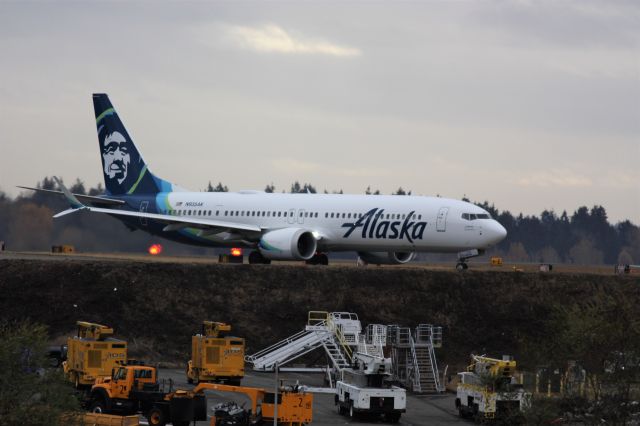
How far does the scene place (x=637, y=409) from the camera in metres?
40.2

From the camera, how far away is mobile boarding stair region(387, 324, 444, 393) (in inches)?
2272

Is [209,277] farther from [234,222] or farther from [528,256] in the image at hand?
[528,256]

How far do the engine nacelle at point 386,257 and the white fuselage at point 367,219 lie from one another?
309cm

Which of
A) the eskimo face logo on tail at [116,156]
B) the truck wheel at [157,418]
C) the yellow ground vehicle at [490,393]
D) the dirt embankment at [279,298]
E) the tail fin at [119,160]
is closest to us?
the truck wheel at [157,418]

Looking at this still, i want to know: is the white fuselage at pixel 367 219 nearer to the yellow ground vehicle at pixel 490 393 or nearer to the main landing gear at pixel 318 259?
the main landing gear at pixel 318 259

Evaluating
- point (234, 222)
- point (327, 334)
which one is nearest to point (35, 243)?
point (234, 222)

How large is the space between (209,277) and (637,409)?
34.1 meters

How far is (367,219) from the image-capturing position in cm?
7006

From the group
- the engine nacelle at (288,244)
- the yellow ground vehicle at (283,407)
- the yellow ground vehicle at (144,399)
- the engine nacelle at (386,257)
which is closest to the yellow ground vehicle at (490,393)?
the yellow ground vehicle at (283,407)

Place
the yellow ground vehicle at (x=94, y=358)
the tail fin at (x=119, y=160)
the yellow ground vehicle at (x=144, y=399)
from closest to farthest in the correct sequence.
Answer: the yellow ground vehicle at (x=144, y=399), the yellow ground vehicle at (x=94, y=358), the tail fin at (x=119, y=160)

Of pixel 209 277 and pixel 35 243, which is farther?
pixel 35 243

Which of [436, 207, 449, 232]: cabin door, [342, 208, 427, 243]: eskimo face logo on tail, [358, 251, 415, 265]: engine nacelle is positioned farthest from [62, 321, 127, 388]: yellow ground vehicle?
[358, 251, 415, 265]: engine nacelle

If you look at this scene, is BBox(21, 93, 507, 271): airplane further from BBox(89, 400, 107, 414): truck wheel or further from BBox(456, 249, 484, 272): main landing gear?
BBox(89, 400, 107, 414): truck wheel

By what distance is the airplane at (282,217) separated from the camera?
2697 inches
